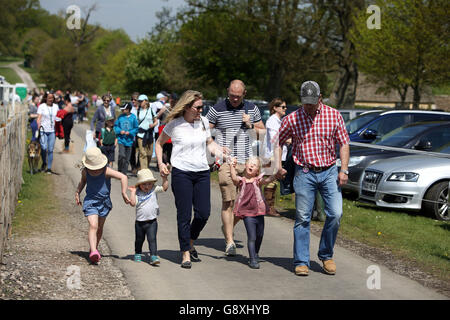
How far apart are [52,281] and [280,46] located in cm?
3681

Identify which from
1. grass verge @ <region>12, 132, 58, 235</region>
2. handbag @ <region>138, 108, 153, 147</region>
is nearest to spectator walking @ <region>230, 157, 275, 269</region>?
grass verge @ <region>12, 132, 58, 235</region>

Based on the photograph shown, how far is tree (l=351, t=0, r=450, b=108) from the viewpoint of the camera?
28.0m

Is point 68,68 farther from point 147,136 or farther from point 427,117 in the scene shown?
point 427,117

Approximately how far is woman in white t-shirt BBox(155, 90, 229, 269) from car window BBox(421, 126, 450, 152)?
6792 mm

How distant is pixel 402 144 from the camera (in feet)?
45.3

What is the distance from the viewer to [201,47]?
1943 inches

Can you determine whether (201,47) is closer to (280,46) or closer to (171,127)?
(280,46)

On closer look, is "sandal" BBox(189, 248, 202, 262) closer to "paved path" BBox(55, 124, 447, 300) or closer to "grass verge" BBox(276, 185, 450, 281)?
"paved path" BBox(55, 124, 447, 300)

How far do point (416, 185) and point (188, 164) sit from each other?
555 centimetres

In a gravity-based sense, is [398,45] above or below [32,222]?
above

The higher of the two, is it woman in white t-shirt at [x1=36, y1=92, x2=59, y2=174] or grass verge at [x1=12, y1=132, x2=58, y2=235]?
woman in white t-shirt at [x1=36, y1=92, x2=59, y2=174]

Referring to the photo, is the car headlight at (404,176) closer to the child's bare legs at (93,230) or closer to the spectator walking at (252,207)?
the spectator walking at (252,207)

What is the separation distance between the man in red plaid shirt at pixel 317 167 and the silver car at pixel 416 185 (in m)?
4.78

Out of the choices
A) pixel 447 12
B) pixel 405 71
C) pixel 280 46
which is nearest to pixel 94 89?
pixel 280 46
